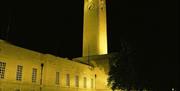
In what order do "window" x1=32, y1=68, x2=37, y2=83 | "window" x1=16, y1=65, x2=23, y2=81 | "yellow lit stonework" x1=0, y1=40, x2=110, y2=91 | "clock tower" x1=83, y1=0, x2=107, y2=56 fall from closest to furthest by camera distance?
"yellow lit stonework" x1=0, y1=40, x2=110, y2=91, "window" x1=16, y1=65, x2=23, y2=81, "window" x1=32, y1=68, x2=37, y2=83, "clock tower" x1=83, y1=0, x2=107, y2=56

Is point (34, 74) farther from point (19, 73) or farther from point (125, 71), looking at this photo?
point (125, 71)

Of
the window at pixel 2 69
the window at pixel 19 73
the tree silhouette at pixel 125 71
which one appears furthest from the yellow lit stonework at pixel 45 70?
the tree silhouette at pixel 125 71

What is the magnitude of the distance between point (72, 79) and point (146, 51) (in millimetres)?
14031

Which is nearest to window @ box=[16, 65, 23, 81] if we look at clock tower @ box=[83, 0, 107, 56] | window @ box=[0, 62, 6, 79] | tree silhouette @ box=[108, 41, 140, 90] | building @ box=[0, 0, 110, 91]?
building @ box=[0, 0, 110, 91]

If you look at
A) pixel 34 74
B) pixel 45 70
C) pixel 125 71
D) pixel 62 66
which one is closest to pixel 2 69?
pixel 34 74

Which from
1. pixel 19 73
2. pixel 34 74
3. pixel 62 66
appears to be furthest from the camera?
pixel 62 66

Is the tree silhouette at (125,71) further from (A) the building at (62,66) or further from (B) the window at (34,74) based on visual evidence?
(B) the window at (34,74)

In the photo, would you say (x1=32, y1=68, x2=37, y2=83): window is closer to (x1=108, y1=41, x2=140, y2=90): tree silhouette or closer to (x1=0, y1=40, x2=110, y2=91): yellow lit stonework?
(x1=0, y1=40, x2=110, y2=91): yellow lit stonework

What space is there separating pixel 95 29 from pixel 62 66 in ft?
51.8

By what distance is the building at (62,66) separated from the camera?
29.0m

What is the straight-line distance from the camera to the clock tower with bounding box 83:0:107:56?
163 feet

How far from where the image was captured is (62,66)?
36.5 m

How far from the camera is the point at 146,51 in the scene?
27.9 meters

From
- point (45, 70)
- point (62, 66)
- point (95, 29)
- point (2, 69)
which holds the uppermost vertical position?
point (95, 29)
